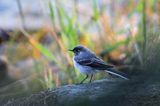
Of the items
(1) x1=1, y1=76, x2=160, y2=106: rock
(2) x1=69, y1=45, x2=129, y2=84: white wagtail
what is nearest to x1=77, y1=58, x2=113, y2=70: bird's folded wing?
(2) x1=69, y1=45, x2=129, y2=84: white wagtail

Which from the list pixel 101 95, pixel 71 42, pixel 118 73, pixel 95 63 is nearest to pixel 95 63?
pixel 95 63

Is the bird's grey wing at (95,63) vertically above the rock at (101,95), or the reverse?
the bird's grey wing at (95,63)

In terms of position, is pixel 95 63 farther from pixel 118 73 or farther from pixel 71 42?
pixel 71 42

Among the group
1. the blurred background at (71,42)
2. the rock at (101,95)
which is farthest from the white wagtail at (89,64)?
the blurred background at (71,42)

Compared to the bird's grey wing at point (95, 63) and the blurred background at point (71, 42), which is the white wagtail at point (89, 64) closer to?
the bird's grey wing at point (95, 63)

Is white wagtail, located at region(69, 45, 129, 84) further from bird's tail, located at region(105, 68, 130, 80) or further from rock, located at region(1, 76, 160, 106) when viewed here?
rock, located at region(1, 76, 160, 106)

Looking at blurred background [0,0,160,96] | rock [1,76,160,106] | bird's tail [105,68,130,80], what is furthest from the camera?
blurred background [0,0,160,96]

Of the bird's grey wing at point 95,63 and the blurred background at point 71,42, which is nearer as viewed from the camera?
the bird's grey wing at point 95,63
